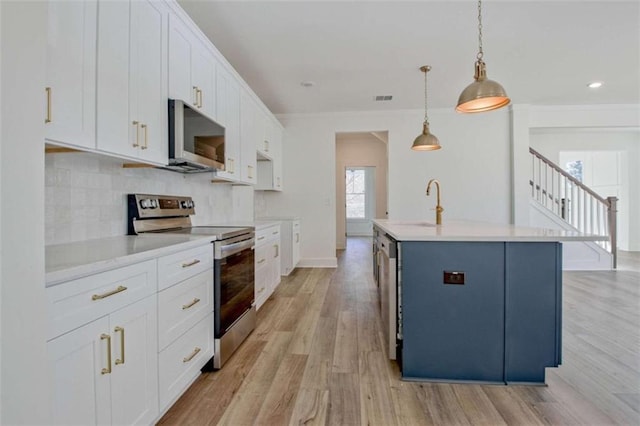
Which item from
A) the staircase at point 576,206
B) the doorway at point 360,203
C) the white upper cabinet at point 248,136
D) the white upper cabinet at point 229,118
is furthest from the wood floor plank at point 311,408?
the doorway at point 360,203

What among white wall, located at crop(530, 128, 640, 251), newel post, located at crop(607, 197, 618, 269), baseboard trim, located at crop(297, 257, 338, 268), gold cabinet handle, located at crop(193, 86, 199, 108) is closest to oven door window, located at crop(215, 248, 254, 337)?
gold cabinet handle, located at crop(193, 86, 199, 108)

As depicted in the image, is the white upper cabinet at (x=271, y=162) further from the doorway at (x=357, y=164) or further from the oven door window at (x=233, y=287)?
the doorway at (x=357, y=164)

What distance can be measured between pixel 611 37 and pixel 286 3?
316cm

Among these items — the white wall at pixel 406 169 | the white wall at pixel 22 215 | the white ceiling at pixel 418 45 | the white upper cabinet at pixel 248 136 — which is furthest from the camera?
the white wall at pixel 406 169

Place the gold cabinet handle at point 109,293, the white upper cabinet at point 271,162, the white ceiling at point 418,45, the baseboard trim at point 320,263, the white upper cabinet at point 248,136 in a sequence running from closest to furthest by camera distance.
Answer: the gold cabinet handle at point 109,293, the white ceiling at point 418,45, the white upper cabinet at point 248,136, the white upper cabinet at point 271,162, the baseboard trim at point 320,263

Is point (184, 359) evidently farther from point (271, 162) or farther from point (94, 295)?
point (271, 162)

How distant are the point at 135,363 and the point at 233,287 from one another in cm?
98

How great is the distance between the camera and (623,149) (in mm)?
6848

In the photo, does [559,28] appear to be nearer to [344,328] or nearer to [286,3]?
[286,3]

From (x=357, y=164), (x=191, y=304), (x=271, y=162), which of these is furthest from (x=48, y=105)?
(x=357, y=164)

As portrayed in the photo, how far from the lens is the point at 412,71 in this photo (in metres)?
3.75

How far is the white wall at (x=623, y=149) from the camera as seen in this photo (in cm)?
678

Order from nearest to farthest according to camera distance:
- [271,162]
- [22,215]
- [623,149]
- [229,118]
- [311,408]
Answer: [22,215], [311,408], [229,118], [271,162], [623,149]

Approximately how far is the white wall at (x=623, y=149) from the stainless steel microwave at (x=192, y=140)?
23.0 ft
